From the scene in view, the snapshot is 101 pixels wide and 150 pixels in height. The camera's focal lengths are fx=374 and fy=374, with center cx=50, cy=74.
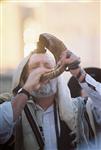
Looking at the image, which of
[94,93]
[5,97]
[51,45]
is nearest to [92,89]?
[94,93]

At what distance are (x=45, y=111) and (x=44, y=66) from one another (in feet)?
0.68

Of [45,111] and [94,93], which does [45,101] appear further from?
[94,93]

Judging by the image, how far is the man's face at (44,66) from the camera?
5.54 ft

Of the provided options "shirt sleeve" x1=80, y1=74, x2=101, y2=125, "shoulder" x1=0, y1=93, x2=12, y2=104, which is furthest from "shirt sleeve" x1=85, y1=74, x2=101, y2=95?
"shoulder" x1=0, y1=93, x2=12, y2=104

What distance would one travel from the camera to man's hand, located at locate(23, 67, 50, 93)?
1.68 metres

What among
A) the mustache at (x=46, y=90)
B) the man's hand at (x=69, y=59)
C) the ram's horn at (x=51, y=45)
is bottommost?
the mustache at (x=46, y=90)

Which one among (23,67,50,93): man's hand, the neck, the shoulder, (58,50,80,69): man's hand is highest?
(58,50,80,69): man's hand

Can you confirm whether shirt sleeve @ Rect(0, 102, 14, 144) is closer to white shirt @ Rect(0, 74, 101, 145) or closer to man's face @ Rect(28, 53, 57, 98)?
white shirt @ Rect(0, 74, 101, 145)

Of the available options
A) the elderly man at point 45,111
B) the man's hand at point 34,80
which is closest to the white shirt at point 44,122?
the elderly man at point 45,111

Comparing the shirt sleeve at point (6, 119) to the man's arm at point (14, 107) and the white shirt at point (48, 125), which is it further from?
the white shirt at point (48, 125)

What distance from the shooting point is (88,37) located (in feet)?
5.90

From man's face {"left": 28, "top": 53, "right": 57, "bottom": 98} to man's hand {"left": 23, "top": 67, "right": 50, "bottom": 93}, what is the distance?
14 millimetres

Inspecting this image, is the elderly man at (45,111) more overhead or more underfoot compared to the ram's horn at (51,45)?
more underfoot

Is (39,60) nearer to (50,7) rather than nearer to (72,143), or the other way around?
(50,7)
